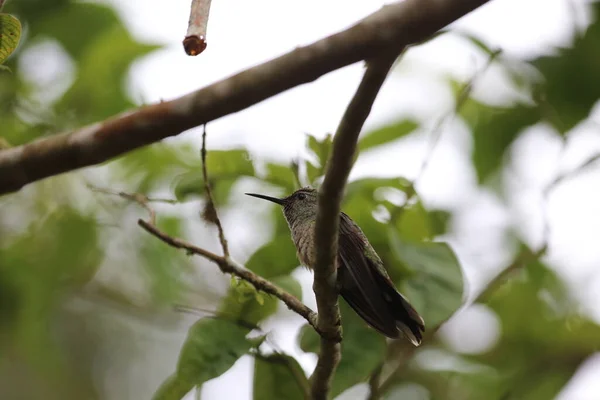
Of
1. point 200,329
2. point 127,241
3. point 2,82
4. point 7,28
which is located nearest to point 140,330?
point 127,241

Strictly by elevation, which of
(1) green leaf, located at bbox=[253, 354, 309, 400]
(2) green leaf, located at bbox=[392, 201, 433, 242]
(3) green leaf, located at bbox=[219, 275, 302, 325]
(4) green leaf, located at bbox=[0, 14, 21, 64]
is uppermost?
(4) green leaf, located at bbox=[0, 14, 21, 64]

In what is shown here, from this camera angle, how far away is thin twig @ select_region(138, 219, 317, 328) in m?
A: 3.22

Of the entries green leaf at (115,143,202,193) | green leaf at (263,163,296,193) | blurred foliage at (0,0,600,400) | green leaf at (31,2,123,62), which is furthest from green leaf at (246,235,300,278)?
green leaf at (31,2,123,62)

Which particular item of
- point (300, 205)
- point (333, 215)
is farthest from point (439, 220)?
point (333, 215)

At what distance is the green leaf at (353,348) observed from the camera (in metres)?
3.57

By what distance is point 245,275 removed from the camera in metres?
3.26

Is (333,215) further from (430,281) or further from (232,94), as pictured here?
(430,281)

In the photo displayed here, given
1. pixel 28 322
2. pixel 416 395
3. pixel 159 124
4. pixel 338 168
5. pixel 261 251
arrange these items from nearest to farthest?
pixel 338 168 → pixel 159 124 → pixel 261 251 → pixel 416 395 → pixel 28 322

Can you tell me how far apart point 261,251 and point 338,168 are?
5.24 feet

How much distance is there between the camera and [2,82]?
5.55 metres

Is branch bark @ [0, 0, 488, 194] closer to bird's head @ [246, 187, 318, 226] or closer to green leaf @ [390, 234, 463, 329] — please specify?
green leaf @ [390, 234, 463, 329]

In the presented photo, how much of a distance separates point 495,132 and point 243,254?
1.86 metres

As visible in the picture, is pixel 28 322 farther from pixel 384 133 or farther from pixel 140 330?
pixel 140 330

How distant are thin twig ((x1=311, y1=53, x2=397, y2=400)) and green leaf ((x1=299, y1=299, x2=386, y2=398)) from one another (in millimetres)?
326
